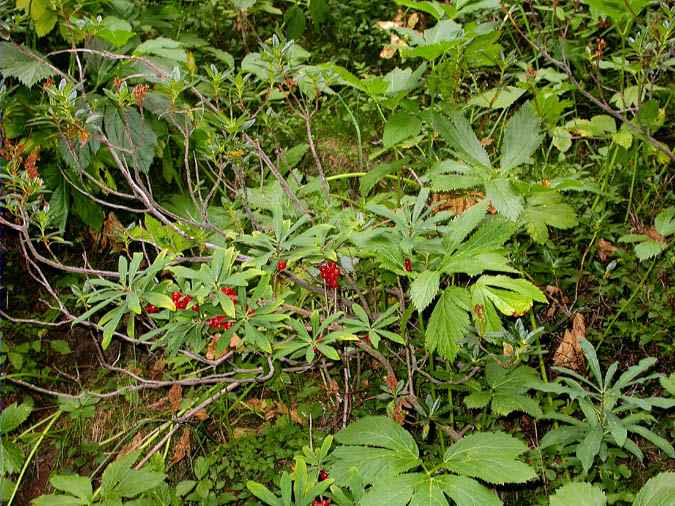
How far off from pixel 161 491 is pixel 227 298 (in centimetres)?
90

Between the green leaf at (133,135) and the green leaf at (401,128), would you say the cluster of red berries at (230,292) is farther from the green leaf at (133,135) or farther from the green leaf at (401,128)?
the green leaf at (133,135)

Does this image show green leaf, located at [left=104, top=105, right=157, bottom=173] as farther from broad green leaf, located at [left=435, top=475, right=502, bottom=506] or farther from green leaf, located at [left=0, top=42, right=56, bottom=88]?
broad green leaf, located at [left=435, top=475, right=502, bottom=506]

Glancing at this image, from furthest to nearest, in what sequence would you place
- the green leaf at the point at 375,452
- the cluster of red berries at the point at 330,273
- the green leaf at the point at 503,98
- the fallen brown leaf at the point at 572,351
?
the green leaf at the point at 503,98 < the fallen brown leaf at the point at 572,351 < the cluster of red berries at the point at 330,273 < the green leaf at the point at 375,452

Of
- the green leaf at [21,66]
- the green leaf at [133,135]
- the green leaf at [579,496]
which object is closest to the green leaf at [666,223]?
the green leaf at [579,496]

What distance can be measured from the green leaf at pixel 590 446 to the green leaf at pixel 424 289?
63 centimetres

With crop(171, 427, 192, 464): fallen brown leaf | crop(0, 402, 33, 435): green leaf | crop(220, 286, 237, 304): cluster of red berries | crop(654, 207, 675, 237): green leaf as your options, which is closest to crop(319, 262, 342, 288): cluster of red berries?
crop(220, 286, 237, 304): cluster of red berries

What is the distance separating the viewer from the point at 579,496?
1.70m

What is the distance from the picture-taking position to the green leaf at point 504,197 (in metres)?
1.79

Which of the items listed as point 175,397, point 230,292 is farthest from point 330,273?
point 175,397

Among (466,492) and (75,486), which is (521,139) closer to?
(466,492)

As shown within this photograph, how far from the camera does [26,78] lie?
2.42 meters

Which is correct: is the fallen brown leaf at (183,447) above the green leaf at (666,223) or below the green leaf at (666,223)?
below

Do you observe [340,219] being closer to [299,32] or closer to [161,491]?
[161,491]

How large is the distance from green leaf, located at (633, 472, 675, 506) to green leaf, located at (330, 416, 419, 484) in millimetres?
560
